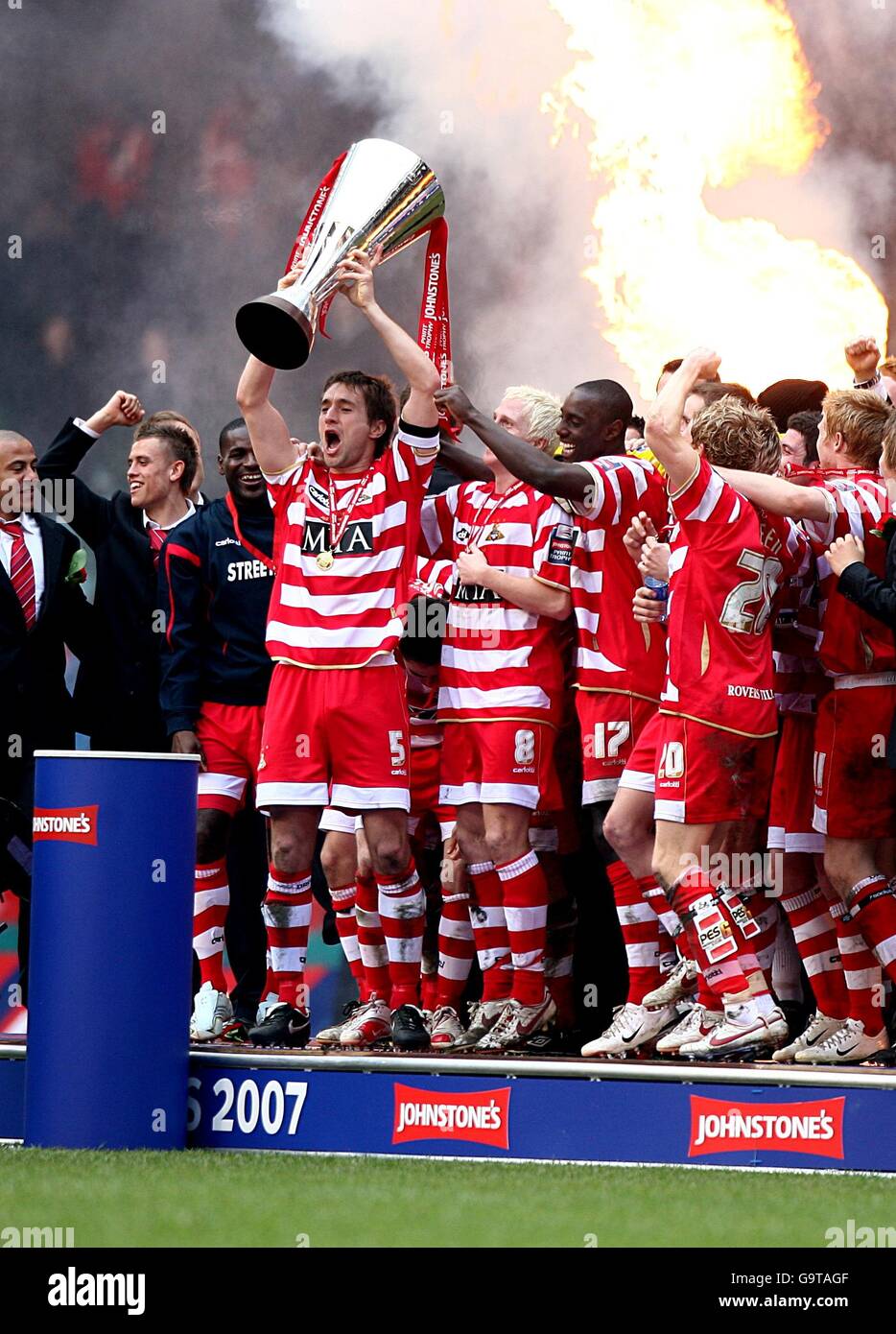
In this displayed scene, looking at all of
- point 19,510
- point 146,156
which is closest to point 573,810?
point 19,510

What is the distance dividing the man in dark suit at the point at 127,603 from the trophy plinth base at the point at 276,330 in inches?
63.3

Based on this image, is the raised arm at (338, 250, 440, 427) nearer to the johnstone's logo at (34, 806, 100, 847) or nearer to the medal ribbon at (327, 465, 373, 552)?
the medal ribbon at (327, 465, 373, 552)

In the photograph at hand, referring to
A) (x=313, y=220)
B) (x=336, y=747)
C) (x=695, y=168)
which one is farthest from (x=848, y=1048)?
(x=695, y=168)

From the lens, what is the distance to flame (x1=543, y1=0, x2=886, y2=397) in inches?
436

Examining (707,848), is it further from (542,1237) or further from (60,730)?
(60,730)

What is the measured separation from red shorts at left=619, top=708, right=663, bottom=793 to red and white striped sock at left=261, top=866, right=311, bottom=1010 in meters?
1.09

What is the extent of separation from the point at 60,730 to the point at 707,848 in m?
2.67

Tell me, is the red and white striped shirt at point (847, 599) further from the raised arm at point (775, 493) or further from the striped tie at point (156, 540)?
the striped tie at point (156, 540)

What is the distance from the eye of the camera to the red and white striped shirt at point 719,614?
5.89 metres

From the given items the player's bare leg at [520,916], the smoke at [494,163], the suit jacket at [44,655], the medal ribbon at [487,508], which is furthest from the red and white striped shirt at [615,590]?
the smoke at [494,163]

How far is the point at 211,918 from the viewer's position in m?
6.94

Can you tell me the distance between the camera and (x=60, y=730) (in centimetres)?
743

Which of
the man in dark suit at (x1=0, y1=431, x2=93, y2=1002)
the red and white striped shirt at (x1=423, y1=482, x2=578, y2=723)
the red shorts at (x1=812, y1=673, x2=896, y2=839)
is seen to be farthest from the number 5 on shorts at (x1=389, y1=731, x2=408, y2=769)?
the man in dark suit at (x1=0, y1=431, x2=93, y2=1002)

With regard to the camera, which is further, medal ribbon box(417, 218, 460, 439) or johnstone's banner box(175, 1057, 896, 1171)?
medal ribbon box(417, 218, 460, 439)
